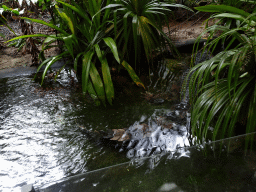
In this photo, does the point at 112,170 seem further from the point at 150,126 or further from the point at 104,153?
the point at 150,126

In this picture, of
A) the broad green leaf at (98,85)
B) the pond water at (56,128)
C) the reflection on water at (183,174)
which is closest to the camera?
the reflection on water at (183,174)

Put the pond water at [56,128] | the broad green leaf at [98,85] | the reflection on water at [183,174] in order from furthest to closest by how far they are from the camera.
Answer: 1. the broad green leaf at [98,85]
2. the pond water at [56,128]
3. the reflection on water at [183,174]

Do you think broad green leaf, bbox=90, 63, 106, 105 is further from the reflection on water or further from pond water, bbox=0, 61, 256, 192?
the reflection on water

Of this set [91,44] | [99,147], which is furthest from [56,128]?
[91,44]

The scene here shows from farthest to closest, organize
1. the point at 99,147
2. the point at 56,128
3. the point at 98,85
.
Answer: the point at 98,85
the point at 56,128
the point at 99,147

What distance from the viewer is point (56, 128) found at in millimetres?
1866

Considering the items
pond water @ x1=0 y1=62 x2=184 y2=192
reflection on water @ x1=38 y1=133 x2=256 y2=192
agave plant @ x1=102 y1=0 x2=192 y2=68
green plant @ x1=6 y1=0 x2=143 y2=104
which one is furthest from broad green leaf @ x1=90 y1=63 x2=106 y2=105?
reflection on water @ x1=38 y1=133 x2=256 y2=192

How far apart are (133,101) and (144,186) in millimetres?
1266

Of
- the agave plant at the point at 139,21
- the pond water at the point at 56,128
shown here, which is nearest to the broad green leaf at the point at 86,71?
the pond water at the point at 56,128

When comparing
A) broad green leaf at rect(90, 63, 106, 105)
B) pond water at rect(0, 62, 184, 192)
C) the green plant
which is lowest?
pond water at rect(0, 62, 184, 192)

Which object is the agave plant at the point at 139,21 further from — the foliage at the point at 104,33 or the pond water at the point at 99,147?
the pond water at the point at 99,147

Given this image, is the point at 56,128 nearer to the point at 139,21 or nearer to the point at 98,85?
the point at 98,85

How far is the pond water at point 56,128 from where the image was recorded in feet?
4.74

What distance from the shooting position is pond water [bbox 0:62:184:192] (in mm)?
1444
